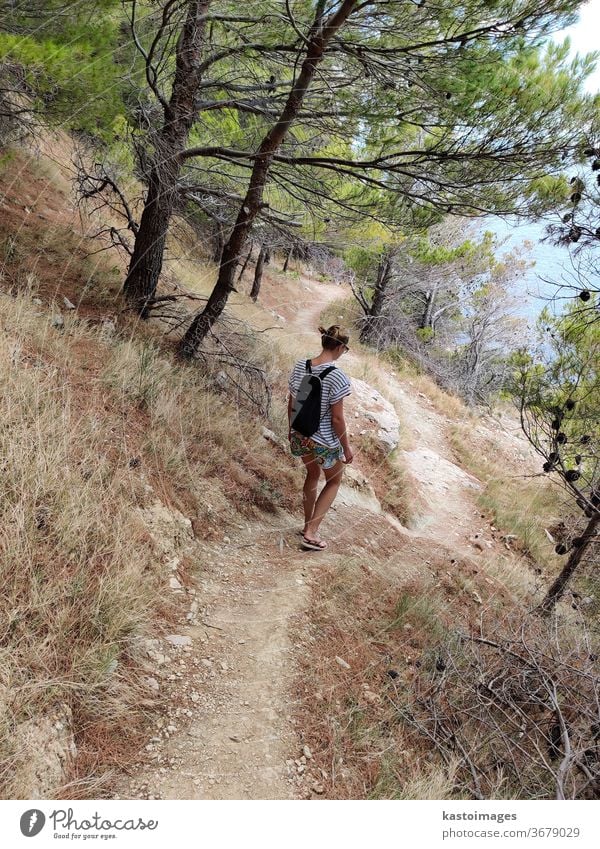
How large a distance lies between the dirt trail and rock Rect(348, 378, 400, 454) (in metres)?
3.14

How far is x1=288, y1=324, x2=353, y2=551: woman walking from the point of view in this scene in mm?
3455

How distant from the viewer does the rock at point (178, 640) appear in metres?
2.43

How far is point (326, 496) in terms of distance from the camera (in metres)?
3.87

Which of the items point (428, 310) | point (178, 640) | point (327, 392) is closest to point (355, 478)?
point (327, 392)

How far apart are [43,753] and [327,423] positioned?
2.50 meters

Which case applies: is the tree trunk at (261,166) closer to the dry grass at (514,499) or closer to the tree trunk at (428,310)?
the dry grass at (514,499)

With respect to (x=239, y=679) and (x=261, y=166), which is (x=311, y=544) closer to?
(x=239, y=679)

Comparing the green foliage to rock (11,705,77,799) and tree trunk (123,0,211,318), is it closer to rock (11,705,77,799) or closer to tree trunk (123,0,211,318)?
tree trunk (123,0,211,318)

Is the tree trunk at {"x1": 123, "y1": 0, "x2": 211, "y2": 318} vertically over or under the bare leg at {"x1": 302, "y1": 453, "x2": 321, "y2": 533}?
over

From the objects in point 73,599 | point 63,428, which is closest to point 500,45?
point 63,428

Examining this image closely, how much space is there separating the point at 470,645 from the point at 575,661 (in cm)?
68

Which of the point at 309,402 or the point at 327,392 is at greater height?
the point at 327,392

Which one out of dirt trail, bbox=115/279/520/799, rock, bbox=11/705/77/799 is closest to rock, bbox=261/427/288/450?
dirt trail, bbox=115/279/520/799

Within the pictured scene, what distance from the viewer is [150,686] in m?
2.12
